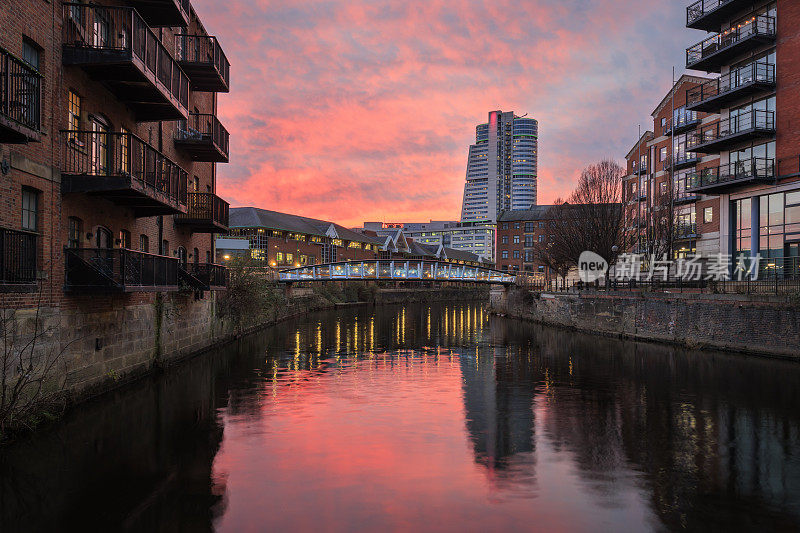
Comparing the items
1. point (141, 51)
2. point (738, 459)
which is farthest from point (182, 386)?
point (738, 459)

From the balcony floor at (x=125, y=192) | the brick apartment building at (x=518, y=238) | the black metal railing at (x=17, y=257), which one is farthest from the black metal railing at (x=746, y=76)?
the brick apartment building at (x=518, y=238)

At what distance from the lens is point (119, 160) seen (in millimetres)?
18094

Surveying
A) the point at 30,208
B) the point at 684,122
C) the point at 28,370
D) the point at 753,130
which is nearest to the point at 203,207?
the point at 30,208

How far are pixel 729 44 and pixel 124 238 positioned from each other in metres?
32.2

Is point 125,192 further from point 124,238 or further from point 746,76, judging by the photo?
point 746,76

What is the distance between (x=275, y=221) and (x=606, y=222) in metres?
49.4

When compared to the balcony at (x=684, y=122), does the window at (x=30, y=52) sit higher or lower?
lower

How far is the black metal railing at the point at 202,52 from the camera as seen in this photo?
24.9 metres

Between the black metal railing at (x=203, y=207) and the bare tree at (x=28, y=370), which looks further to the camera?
the black metal railing at (x=203, y=207)

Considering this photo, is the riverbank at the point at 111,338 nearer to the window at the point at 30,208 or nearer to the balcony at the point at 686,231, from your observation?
the window at the point at 30,208

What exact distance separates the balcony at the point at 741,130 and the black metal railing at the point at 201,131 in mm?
26126

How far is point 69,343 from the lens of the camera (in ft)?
45.2

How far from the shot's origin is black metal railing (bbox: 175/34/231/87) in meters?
24.9

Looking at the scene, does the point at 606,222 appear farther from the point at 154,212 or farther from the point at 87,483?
the point at 87,483
